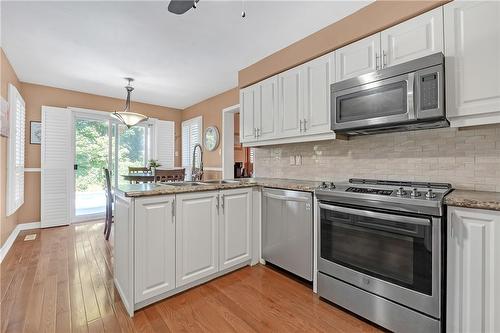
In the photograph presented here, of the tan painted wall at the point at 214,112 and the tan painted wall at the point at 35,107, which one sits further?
the tan painted wall at the point at 214,112

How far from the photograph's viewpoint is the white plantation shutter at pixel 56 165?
417 centimetres

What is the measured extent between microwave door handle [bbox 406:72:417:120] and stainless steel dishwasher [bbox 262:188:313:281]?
0.98 metres

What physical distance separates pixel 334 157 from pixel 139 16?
2.38 metres

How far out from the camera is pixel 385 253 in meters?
1.63

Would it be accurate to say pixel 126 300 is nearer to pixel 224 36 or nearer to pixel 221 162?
pixel 224 36

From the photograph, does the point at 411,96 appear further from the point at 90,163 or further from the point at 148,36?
the point at 90,163

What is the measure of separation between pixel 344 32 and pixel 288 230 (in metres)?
1.92

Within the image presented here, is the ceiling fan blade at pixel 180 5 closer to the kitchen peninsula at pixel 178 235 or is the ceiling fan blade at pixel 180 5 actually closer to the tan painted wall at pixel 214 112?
the kitchen peninsula at pixel 178 235

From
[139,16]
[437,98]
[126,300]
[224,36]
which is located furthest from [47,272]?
[437,98]

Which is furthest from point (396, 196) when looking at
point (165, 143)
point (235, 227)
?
point (165, 143)

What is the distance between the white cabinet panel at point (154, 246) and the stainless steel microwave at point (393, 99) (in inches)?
64.7

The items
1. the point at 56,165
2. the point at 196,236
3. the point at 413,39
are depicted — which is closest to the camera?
the point at 413,39

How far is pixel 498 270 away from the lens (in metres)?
1.25

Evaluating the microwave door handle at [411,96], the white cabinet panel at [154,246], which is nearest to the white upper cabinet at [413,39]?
the microwave door handle at [411,96]
